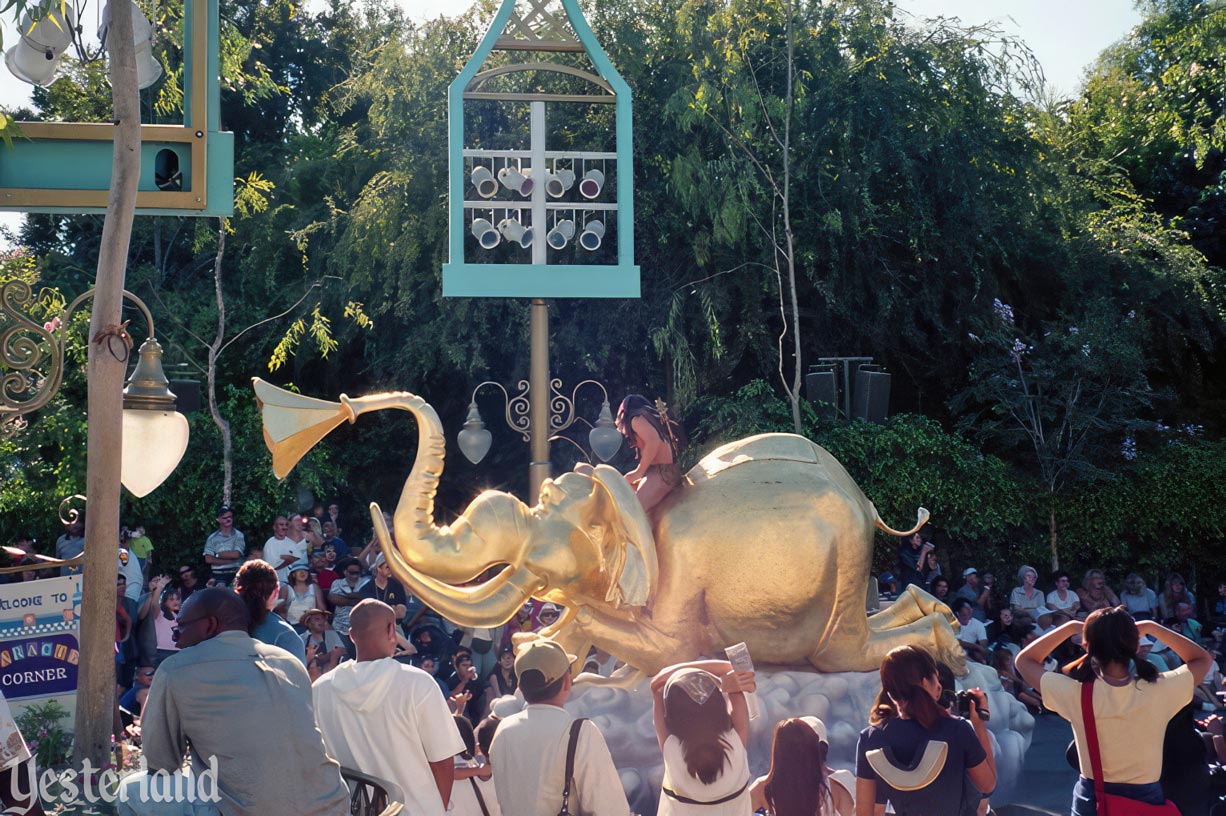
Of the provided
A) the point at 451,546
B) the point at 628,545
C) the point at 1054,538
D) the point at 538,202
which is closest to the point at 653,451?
the point at 628,545

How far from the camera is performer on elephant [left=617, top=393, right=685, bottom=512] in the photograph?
23.7ft

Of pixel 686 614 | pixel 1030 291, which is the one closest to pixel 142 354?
pixel 686 614

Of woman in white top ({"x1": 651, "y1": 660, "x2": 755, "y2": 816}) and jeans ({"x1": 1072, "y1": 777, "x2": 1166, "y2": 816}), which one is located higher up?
woman in white top ({"x1": 651, "y1": 660, "x2": 755, "y2": 816})

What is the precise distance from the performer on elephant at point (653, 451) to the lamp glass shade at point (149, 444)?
2.50 metres

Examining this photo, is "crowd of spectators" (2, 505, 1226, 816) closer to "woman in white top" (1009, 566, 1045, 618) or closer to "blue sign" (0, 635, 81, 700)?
"blue sign" (0, 635, 81, 700)

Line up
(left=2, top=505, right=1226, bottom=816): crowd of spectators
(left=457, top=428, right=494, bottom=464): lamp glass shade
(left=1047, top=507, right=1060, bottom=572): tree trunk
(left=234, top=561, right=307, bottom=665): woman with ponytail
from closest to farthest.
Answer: (left=2, top=505, right=1226, bottom=816): crowd of spectators
(left=234, top=561, right=307, bottom=665): woman with ponytail
(left=457, top=428, right=494, bottom=464): lamp glass shade
(left=1047, top=507, right=1060, bottom=572): tree trunk

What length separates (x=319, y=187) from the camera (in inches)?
758

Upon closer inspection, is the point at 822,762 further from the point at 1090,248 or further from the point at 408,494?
the point at 1090,248

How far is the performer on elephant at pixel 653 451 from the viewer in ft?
23.7

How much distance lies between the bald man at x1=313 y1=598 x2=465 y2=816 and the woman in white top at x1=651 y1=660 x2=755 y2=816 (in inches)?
32.6

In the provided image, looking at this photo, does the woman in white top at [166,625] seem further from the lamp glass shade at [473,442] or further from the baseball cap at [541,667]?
the baseball cap at [541,667]

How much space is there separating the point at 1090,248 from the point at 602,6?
752 centimetres

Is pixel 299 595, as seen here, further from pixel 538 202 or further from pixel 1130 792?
pixel 1130 792

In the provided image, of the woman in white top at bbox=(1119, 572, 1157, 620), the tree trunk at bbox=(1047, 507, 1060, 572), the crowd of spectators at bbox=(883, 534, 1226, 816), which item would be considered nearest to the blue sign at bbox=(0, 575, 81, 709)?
the crowd of spectators at bbox=(883, 534, 1226, 816)
